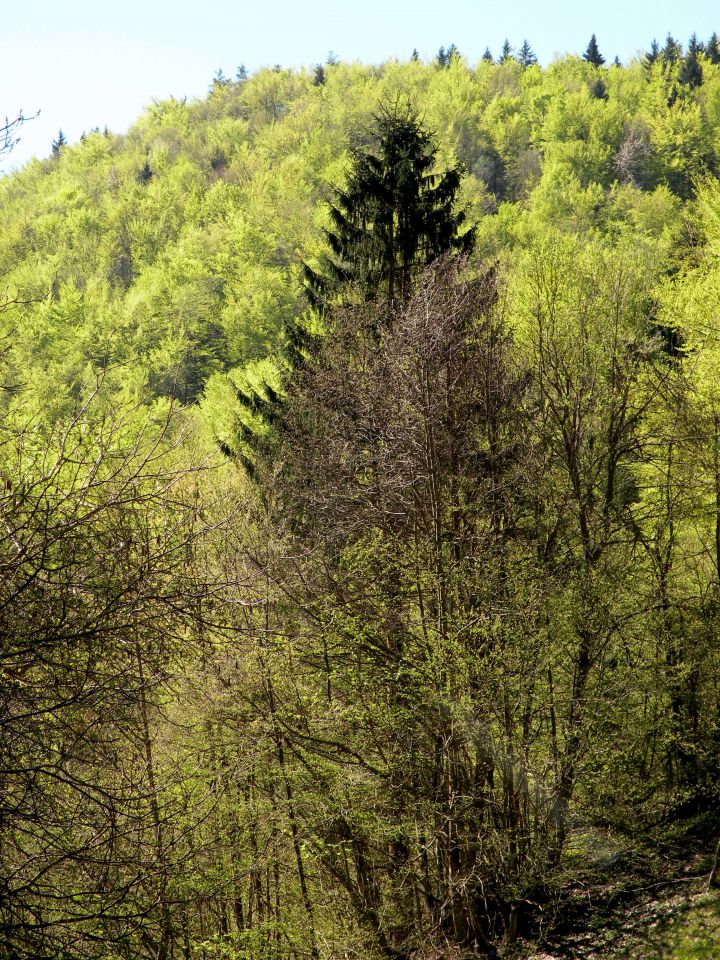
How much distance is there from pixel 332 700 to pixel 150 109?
113m

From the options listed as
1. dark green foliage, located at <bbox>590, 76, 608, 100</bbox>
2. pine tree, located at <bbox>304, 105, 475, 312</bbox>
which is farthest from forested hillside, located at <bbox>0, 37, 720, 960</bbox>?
dark green foliage, located at <bbox>590, 76, 608, 100</bbox>

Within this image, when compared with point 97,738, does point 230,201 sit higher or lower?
higher

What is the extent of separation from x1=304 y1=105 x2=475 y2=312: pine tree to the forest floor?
36.8 feet

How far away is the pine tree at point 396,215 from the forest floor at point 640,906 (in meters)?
11.2

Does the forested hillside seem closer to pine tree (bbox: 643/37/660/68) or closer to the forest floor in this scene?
the forest floor

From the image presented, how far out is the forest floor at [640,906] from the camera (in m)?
11.4

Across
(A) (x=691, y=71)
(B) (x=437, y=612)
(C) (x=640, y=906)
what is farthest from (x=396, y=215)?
(A) (x=691, y=71)

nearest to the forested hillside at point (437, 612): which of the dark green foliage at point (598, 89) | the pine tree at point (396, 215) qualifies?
the pine tree at point (396, 215)

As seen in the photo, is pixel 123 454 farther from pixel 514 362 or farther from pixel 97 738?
pixel 514 362

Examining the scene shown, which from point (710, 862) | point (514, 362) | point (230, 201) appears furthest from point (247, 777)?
point (230, 201)

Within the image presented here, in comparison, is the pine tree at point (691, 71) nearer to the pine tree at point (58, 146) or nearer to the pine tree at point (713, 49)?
the pine tree at point (713, 49)

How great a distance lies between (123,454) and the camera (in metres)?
3.25

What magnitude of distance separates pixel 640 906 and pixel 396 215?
13.6 meters

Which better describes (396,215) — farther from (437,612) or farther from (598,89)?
(598,89)
